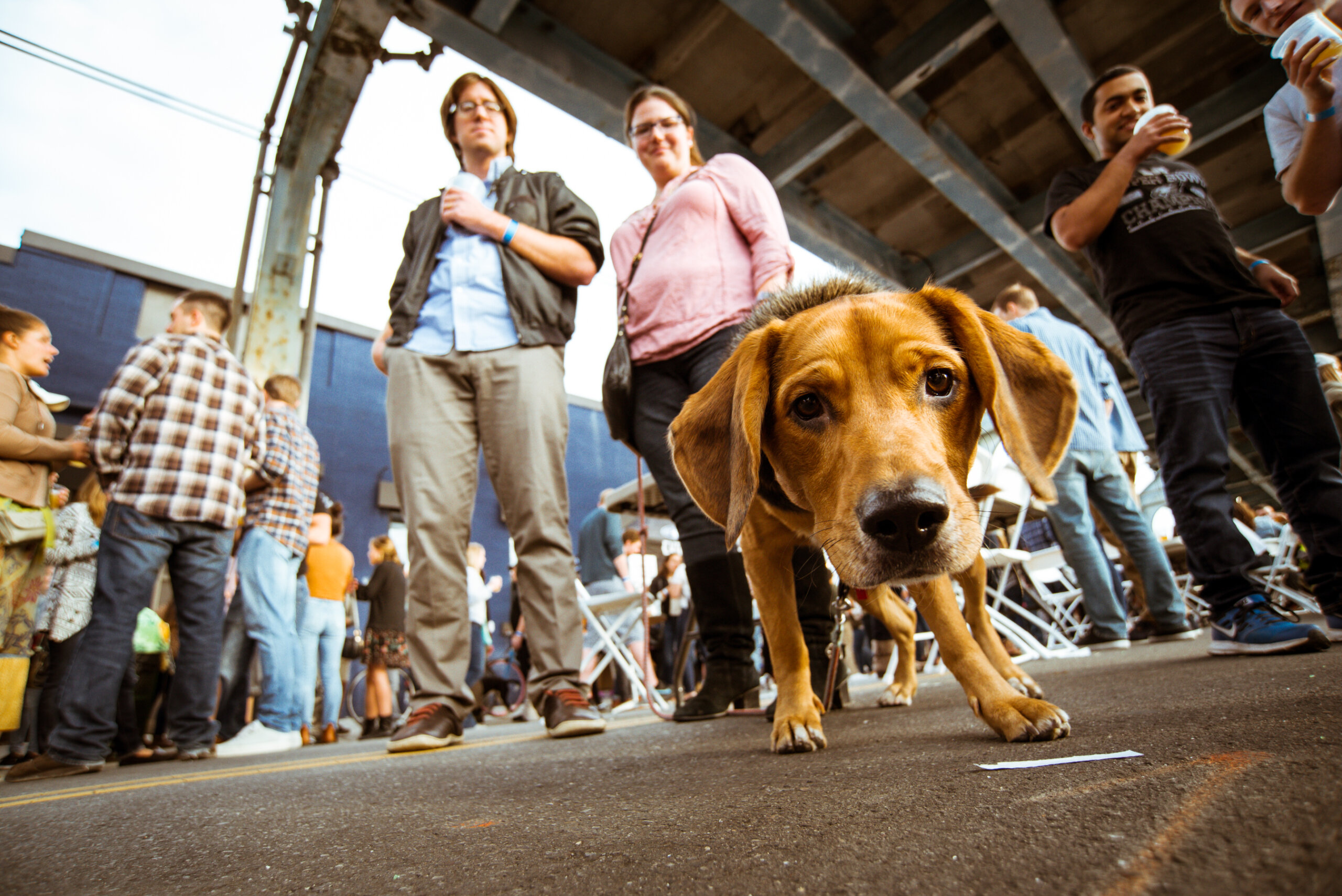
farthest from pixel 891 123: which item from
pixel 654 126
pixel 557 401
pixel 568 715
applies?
pixel 568 715

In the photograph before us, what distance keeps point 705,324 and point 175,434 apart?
9.34 feet

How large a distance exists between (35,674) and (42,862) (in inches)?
162

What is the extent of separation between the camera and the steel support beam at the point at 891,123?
4863 mm

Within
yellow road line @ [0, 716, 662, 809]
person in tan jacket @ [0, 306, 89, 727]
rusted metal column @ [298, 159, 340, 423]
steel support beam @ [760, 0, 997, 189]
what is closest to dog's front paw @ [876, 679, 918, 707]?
yellow road line @ [0, 716, 662, 809]

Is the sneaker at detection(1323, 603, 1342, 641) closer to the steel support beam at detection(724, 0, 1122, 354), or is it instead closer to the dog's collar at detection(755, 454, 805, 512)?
the dog's collar at detection(755, 454, 805, 512)

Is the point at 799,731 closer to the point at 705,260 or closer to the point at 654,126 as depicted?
the point at 705,260

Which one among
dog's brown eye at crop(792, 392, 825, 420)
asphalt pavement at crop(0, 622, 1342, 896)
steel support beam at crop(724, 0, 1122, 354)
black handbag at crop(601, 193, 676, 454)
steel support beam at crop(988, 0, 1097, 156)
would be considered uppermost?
steel support beam at crop(988, 0, 1097, 156)

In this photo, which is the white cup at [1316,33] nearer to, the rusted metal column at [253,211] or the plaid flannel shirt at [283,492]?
the plaid flannel shirt at [283,492]

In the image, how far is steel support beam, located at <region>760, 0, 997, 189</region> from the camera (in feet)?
17.2

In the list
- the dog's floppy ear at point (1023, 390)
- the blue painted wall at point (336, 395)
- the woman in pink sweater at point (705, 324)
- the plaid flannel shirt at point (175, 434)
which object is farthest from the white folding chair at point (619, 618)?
the blue painted wall at point (336, 395)

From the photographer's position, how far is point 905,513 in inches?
45.1

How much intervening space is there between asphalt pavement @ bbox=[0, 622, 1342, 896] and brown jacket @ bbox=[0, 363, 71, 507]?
2157mm

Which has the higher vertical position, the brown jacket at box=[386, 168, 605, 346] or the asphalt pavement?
the brown jacket at box=[386, 168, 605, 346]

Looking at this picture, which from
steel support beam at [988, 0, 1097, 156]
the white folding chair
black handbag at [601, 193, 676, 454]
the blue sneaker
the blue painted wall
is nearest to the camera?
the blue sneaker
